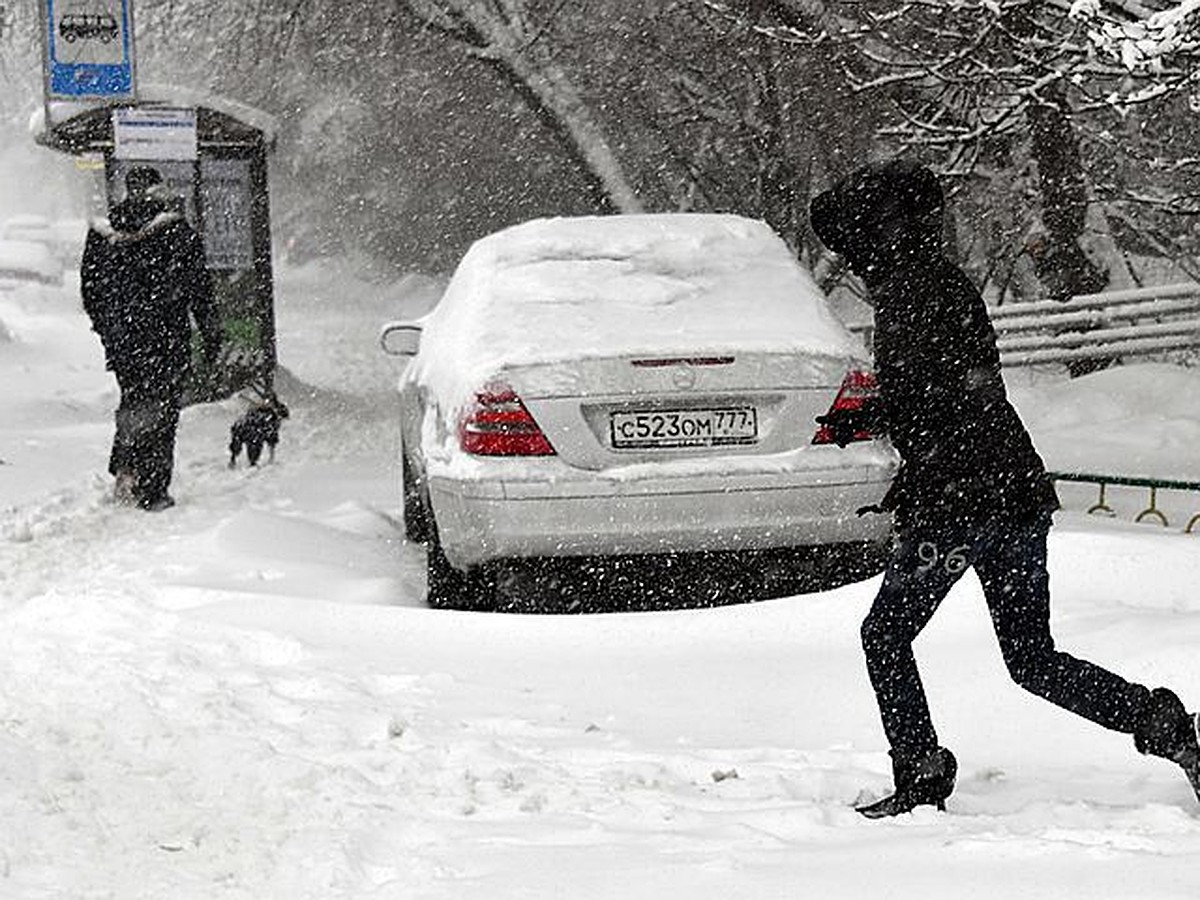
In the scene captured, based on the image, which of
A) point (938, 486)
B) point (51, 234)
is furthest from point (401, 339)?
point (51, 234)

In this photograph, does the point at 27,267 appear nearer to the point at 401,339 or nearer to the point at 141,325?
the point at 141,325

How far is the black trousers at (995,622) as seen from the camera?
164 inches

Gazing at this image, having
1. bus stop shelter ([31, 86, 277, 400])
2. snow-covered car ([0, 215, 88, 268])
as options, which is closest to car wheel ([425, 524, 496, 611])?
bus stop shelter ([31, 86, 277, 400])

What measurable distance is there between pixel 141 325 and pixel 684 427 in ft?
15.6

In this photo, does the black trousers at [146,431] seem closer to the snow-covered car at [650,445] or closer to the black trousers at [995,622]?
the snow-covered car at [650,445]

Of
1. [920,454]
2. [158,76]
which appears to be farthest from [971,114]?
[158,76]

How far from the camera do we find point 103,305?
33.1 ft

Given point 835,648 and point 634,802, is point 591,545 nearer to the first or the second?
point 835,648

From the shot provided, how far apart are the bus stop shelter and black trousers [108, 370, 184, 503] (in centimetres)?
455

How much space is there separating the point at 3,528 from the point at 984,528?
651 cm

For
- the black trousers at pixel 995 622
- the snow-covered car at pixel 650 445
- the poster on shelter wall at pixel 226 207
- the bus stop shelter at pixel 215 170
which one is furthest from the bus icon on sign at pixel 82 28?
the black trousers at pixel 995 622

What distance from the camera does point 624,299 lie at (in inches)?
268

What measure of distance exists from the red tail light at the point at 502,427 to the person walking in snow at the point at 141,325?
424 centimetres

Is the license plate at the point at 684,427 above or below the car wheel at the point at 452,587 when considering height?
above
